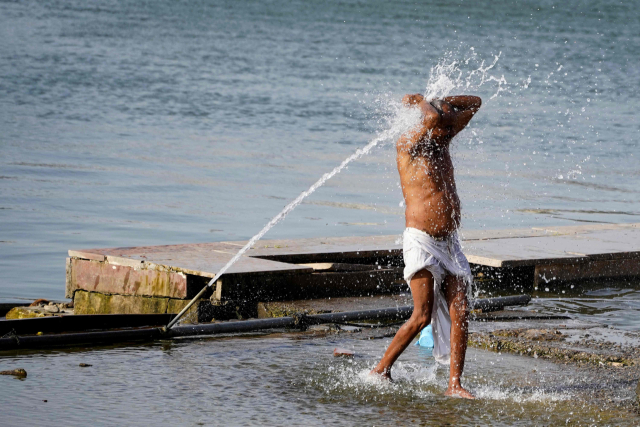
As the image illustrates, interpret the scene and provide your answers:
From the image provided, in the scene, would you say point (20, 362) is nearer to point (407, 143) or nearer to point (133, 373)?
point (133, 373)

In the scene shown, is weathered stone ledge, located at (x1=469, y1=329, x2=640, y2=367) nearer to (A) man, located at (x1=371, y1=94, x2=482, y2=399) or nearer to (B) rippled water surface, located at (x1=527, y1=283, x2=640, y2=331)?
(B) rippled water surface, located at (x1=527, y1=283, x2=640, y2=331)

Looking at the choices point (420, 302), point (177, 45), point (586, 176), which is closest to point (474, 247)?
point (420, 302)

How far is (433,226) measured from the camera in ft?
17.1

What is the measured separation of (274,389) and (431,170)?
4.71 ft

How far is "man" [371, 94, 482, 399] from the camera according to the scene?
5.20 m

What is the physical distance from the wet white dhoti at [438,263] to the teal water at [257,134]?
4.70 m

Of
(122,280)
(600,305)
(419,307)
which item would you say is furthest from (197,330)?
(600,305)

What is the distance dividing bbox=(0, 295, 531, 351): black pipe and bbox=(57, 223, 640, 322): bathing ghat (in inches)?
15.1

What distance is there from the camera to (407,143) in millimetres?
5238

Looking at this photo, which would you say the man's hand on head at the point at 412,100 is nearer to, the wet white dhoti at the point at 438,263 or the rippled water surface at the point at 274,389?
the wet white dhoti at the point at 438,263

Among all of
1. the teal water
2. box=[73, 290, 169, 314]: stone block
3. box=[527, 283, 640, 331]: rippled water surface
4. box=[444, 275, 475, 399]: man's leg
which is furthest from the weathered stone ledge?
the teal water

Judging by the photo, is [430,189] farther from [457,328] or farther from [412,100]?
[457,328]

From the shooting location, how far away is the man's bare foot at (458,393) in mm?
5164

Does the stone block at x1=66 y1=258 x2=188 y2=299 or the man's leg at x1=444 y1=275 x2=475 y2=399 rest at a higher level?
the stone block at x1=66 y1=258 x2=188 y2=299
